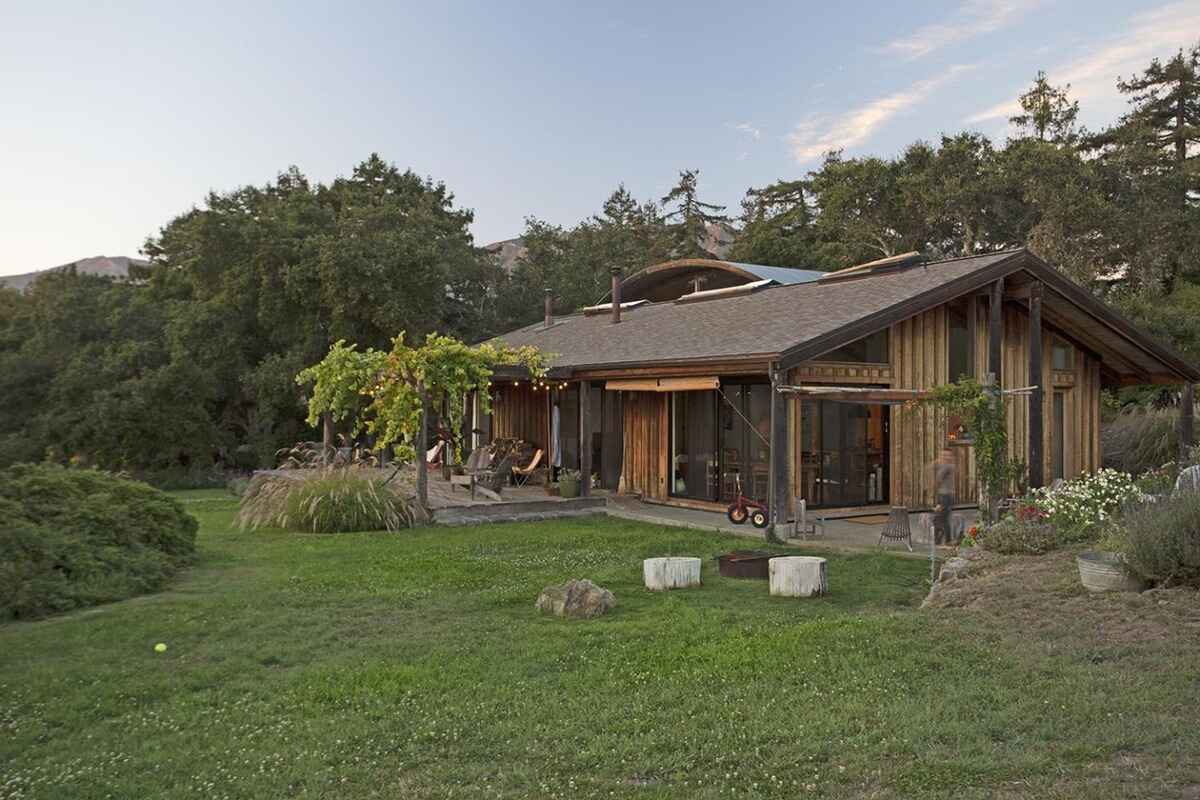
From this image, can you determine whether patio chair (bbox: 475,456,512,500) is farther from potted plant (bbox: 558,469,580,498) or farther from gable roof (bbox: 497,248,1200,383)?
gable roof (bbox: 497,248,1200,383)

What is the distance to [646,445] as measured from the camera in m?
16.8

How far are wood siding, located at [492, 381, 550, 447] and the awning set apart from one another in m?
4.42

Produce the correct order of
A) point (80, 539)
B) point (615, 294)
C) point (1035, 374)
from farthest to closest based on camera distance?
point (615, 294), point (1035, 374), point (80, 539)

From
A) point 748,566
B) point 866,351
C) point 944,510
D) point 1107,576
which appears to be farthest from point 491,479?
point 1107,576

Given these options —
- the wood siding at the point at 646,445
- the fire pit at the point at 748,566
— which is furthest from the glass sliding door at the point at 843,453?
the fire pit at the point at 748,566

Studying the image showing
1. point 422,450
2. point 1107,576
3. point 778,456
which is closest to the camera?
point 1107,576

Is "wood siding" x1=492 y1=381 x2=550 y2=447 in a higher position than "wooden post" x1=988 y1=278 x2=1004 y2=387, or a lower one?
lower

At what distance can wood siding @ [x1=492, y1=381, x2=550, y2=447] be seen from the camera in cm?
2008

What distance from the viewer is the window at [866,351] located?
14.3 meters

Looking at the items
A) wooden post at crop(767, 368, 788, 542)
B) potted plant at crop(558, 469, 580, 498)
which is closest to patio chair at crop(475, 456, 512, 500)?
potted plant at crop(558, 469, 580, 498)

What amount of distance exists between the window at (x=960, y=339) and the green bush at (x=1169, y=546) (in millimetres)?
8971

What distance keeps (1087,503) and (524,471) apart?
36.4 feet

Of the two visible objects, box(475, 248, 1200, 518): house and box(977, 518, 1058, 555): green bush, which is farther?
box(475, 248, 1200, 518): house

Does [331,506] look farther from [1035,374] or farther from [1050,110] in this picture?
[1050,110]
